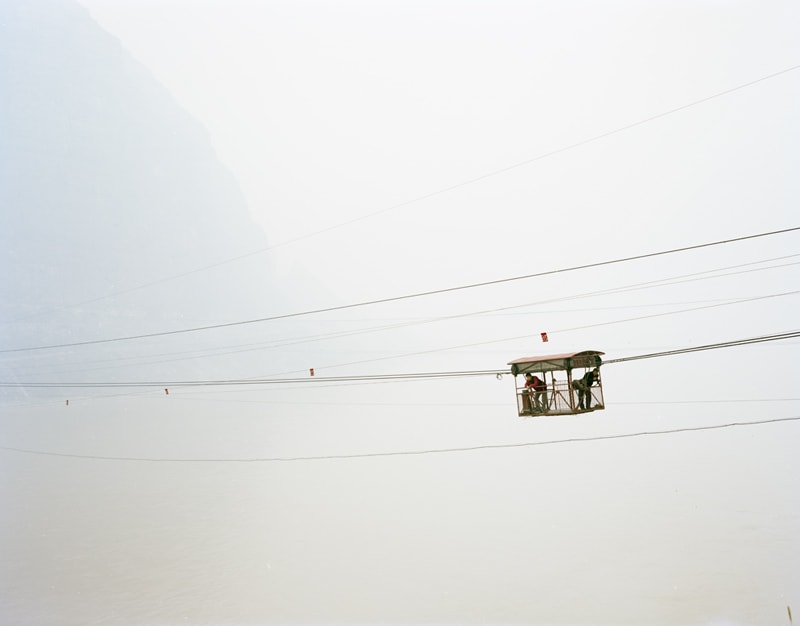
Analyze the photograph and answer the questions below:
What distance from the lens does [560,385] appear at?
16422 mm

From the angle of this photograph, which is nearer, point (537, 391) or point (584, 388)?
point (584, 388)

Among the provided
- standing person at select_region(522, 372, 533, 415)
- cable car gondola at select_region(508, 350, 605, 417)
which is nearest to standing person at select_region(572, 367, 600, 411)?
cable car gondola at select_region(508, 350, 605, 417)

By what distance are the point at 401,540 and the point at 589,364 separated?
304 ft

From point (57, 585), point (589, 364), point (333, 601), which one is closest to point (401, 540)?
point (333, 601)

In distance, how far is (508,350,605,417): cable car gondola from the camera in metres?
16.2

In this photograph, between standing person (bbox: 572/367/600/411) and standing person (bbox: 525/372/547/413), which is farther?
standing person (bbox: 525/372/547/413)

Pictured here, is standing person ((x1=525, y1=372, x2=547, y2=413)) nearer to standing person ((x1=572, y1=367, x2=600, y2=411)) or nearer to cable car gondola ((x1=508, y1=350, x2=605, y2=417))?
cable car gondola ((x1=508, y1=350, x2=605, y2=417))

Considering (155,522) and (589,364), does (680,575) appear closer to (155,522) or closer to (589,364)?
(155,522)

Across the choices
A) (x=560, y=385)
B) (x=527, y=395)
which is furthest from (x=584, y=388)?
(x=527, y=395)

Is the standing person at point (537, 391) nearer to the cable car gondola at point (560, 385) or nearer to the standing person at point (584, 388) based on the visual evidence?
the cable car gondola at point (560, 385)

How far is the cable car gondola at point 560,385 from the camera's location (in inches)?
637

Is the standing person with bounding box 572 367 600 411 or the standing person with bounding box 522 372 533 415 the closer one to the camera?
the standing person with bounding box 572 367 600 411

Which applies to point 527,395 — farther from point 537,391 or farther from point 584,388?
point 584,388

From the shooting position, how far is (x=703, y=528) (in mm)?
105625
